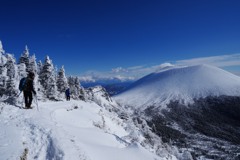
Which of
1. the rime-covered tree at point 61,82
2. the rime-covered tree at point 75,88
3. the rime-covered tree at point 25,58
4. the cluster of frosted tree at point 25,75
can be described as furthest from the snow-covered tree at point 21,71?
the rime-covered tree at point 75,88

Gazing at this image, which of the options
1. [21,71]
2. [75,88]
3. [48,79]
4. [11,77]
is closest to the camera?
[11,77]

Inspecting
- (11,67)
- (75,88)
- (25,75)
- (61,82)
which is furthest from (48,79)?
(75,88)

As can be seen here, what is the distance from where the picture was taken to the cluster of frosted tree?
121 feet

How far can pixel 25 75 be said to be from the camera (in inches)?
1666

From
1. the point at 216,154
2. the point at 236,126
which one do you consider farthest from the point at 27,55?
the point at 236,126

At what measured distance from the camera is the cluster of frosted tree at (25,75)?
121ft

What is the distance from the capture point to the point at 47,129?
38.3ft

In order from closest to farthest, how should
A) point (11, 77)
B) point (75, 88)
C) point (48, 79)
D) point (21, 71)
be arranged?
point (11, 77), point (21, 71), point (48, 79), point (75, 88)

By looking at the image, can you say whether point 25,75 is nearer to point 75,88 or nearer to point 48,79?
point 48,79

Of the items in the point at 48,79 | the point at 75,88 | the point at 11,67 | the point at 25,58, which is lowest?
the point at 75,88

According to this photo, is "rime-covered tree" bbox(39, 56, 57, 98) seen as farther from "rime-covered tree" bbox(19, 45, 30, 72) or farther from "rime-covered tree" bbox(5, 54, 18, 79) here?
"rime-covered tree" bbox(5, 54, 18, 79)

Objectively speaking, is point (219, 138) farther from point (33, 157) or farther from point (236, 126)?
point (33, 157)

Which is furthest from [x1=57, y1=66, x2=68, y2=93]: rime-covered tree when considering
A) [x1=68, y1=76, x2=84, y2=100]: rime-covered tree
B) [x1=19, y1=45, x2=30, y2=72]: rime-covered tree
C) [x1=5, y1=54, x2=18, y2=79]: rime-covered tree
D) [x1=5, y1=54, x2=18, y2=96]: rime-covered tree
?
[x1=5, y1=54, x2=18, y2=96]: rime-covered tree

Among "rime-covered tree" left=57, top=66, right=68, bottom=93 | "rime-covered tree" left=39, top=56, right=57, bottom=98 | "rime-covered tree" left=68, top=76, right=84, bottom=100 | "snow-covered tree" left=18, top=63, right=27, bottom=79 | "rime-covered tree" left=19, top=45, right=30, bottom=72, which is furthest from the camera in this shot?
"rime-covered tree" left=68, top=76, right=84, bottom=100
